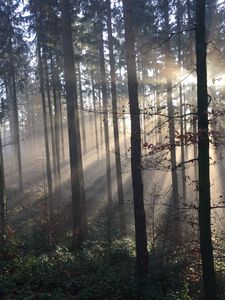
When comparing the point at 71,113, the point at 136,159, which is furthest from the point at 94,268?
the point at 71,113

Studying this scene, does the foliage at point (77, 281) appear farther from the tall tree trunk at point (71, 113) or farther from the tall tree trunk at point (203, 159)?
the tall tree trunk at point (71, 113)

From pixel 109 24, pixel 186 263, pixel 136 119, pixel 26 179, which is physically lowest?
pixel 26 179

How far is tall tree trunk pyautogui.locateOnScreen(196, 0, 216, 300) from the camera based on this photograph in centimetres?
812

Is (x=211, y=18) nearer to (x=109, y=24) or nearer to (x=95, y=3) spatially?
(x=109, y=24)

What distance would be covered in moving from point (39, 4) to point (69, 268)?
11740 mm

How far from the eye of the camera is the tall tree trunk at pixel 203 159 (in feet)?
26.6

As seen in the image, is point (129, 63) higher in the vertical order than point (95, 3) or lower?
lower

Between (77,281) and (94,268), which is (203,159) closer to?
(77,281)

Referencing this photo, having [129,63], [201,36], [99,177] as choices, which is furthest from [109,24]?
[99,177]

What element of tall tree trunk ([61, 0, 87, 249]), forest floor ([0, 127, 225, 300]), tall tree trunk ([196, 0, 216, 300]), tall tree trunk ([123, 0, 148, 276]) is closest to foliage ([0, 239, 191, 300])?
forest floor ([0, 127, 225, 300])

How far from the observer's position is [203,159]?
8.20 m

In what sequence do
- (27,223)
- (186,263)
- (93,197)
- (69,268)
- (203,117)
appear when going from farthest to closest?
1. (93,197)
2. (27,223)
3. (186,263)
4. (69,268)
5. (203,117)

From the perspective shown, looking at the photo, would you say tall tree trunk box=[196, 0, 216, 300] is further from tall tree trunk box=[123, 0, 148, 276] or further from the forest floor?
tall tree trunk box=[123, 0, 148, 276]

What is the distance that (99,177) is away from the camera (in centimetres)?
3719
